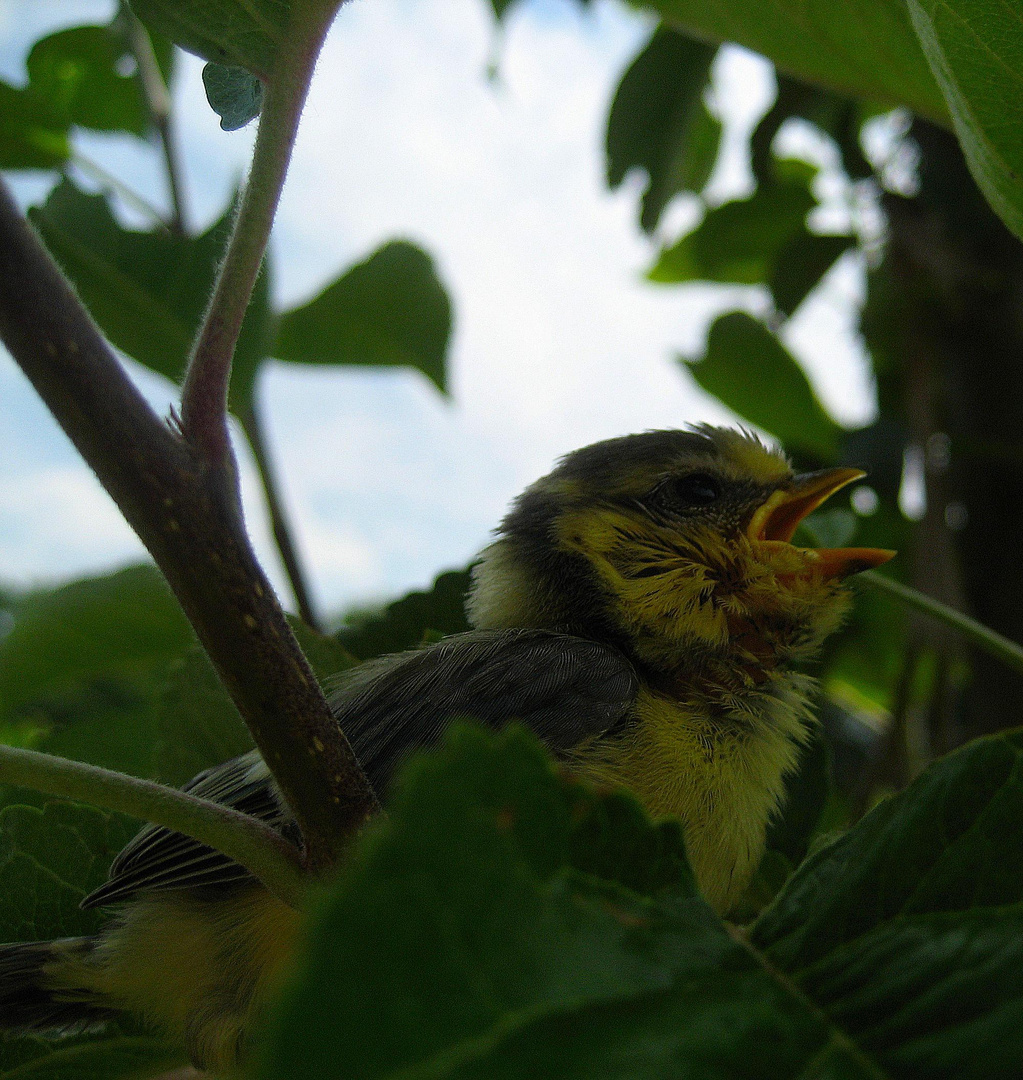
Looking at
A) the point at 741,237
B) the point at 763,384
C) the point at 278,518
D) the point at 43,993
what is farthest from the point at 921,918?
the point at 741,237

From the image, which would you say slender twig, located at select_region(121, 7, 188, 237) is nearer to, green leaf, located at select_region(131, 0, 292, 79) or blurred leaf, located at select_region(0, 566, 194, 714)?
blurred leaf, located at select_region(0, 566, 194, 714)

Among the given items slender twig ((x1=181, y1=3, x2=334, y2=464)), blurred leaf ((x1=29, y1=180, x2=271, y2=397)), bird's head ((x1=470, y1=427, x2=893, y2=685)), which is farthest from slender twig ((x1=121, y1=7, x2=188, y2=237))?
slender twig ((x1=181, y1=3, x2=334, y2=464))

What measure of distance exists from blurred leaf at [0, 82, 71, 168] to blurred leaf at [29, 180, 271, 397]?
0.79 metres

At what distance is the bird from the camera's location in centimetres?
114

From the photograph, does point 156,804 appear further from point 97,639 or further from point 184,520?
point 97,639

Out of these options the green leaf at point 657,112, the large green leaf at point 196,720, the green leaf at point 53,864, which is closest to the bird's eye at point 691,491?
the large green leaf at point 196,720

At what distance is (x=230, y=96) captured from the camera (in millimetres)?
873

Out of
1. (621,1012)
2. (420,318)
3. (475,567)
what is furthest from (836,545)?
(621,1012)

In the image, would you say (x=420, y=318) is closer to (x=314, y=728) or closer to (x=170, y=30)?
(x=170, y=30)

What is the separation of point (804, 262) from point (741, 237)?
0.35 m

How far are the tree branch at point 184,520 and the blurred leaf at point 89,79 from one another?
2.25 meters

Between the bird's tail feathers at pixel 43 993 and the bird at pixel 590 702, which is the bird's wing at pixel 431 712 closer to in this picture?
the bird at pixel 590 702

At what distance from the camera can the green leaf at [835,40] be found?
1.43m

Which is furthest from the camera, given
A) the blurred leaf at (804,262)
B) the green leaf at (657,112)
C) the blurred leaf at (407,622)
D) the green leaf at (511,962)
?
the blurred leaf at (804,262)
